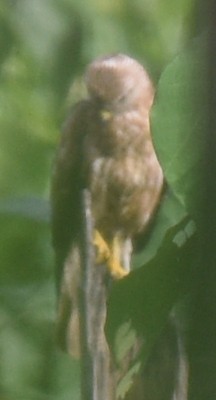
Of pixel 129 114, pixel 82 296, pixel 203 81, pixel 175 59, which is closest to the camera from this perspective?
pixel 203 81

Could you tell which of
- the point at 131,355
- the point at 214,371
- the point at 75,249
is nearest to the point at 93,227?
the point at 75,249

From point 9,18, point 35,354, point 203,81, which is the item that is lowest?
point 35,354

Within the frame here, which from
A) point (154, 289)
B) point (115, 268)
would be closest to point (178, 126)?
point (154, 289)

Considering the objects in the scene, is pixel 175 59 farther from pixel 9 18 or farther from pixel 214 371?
pixel 9 18

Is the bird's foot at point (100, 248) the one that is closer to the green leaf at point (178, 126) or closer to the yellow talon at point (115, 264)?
the yellow talon at point (115, 264)

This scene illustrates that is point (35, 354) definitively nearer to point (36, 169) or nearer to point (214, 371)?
point (36, 169)

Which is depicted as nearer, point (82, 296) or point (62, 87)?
point (82, 296)

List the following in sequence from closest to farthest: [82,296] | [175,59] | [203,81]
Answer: [203,81], [175,59], [82,296]

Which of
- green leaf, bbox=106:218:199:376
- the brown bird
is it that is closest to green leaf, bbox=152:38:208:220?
green leaf, bbox=106:218:199:376

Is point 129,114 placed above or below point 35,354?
above
